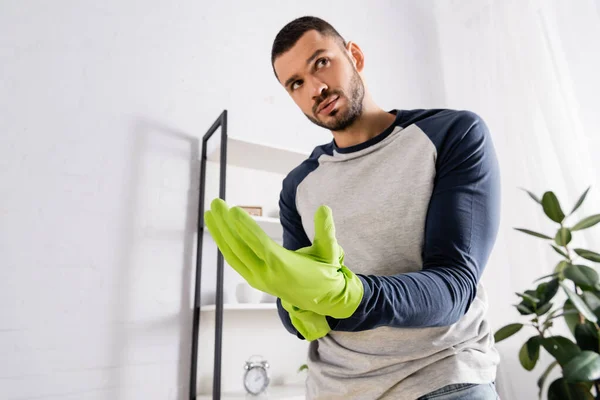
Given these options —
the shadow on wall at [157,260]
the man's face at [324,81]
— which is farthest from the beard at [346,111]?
the shadow on wall at [157,260]

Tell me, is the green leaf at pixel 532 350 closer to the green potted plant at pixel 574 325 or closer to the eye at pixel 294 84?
the green potted plant at pixel 574 325

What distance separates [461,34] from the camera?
2727 millimetres

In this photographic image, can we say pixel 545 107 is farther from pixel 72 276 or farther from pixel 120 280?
pixel 72 276

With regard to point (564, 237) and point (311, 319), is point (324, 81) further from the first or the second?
point (564, 237)

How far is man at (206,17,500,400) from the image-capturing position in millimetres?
502

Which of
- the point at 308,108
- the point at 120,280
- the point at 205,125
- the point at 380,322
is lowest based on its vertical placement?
the point at 380,322

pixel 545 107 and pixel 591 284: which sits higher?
pixel 545 107

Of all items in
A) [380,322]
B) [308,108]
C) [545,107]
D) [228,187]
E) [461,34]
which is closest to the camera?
[380,322]

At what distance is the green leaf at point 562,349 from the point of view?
152cm

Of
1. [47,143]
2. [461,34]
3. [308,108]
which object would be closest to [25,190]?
[47,143]

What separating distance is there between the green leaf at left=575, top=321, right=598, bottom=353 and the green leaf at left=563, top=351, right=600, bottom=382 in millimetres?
103

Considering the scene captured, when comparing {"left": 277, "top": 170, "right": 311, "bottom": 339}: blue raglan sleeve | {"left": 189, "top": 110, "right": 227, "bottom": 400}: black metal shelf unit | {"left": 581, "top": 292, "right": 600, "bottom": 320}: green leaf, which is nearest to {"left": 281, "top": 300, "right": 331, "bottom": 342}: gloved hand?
{"left": 277, "top": 170, "right": 311, "bottom": 339}: blue raglan sleeve

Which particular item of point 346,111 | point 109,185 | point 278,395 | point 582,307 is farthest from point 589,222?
point 109,185

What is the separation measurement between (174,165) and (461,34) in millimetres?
2016
